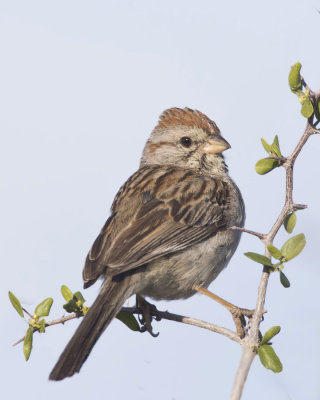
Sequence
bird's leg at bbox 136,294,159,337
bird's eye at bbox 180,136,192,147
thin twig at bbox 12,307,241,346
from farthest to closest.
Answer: bird's eye at bbox 180,136,192,147 < bird's leg at bbox 136,294,159,337 < thin twig at bbox 12,307,241,346

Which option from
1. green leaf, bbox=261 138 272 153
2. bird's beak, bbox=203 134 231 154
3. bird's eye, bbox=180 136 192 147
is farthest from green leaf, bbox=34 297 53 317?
bird's eye, bbox=180 136 192 147

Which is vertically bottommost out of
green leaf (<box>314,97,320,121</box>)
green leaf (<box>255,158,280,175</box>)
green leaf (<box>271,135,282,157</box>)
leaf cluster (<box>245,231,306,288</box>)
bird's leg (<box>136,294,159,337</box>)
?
bird's leg (<box>136,294,159,337</box>)

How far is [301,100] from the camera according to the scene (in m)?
3.04

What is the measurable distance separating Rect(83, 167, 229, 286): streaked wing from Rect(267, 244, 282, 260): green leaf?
1.27m

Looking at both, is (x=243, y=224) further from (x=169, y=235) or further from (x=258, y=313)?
(x=258, y=313)

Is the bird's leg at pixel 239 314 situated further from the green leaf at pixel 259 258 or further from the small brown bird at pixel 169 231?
the green leaf at pixel 259 258

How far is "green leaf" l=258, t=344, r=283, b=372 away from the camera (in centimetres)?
291

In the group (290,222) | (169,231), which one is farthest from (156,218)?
(290,222)

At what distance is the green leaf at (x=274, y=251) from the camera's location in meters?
2.95

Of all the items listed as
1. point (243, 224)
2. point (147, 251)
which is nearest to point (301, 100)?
point (147, 251)

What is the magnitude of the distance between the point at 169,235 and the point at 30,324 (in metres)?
1.37

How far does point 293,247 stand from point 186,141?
2712 millimetres

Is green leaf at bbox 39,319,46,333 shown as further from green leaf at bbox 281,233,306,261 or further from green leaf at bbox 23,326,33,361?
green leaf at bbox 281,233,306,261

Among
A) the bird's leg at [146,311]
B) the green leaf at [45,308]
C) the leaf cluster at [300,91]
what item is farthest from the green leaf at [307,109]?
the bird's leg at [146,311]
